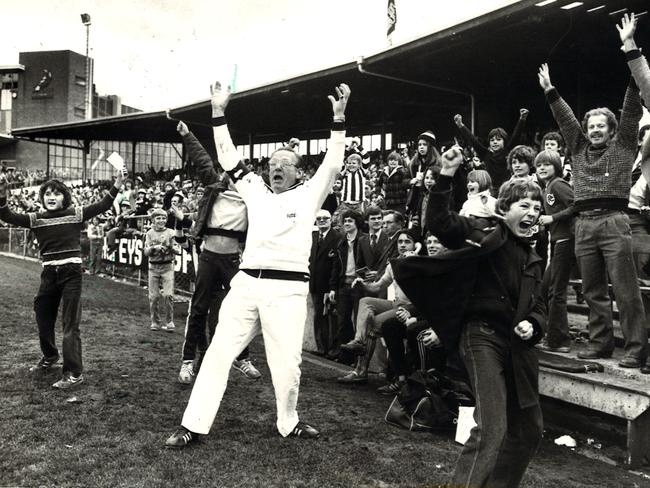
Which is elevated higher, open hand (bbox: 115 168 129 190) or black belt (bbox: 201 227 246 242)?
open hand (bbox: 115 168 129 190)

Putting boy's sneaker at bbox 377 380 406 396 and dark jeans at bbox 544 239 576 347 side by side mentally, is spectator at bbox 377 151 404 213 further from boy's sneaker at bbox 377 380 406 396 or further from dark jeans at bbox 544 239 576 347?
dark jeans at bbox 544 239 576 347

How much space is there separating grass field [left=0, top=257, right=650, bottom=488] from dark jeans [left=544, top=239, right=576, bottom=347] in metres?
1.12

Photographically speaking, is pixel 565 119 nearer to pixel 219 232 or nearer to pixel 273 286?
pixel 273 286

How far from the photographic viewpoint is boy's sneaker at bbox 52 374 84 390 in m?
6.07

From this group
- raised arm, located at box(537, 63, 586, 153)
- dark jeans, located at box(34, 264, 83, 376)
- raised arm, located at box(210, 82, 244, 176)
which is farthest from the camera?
dark jeans, located at box(34, 264, 83, 376)

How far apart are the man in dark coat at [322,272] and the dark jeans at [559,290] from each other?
3.04m

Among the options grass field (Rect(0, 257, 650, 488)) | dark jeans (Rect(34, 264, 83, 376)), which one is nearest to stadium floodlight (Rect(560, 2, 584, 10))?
grass field (Rect(0, 257, 650, 488))

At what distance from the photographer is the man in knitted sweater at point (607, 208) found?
5.09 meters

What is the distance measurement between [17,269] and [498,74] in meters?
13.1

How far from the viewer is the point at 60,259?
21.0 ft

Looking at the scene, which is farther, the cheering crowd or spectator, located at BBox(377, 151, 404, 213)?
spectator, located at BBox(377, 151, 404, 213)

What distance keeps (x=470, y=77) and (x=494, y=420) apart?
13039 mm

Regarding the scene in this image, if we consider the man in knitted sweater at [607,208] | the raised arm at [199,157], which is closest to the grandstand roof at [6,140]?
the raised arm at [199,157]

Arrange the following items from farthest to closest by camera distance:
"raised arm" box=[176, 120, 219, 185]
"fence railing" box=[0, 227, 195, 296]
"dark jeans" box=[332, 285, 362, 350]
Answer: "fence railing" box=[0, 227, 195, 296] < "dark jeans" box=[332, 285, 362, 350] < "raised arm" box=[176, 120, 219, 185]
